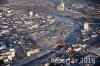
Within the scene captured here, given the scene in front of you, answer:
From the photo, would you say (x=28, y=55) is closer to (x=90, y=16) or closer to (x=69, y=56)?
(x=69, y=56)

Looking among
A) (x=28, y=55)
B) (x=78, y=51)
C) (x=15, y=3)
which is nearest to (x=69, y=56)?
(x=78, y=51)

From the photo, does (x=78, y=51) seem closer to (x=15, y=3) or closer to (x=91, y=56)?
(x=91, y=56)

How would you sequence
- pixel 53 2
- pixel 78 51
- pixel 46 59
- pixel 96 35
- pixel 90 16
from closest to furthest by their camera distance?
pixel 46 59, pixel 78 51, pixel 96 35, pixel 90 16, pixel 53 2

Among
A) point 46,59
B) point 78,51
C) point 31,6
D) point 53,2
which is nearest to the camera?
point 46,59

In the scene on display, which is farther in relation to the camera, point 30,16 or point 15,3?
point 15,3

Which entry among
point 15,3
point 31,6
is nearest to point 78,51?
point 31,6

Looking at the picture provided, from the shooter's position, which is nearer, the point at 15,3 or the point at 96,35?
the point at 96,35
